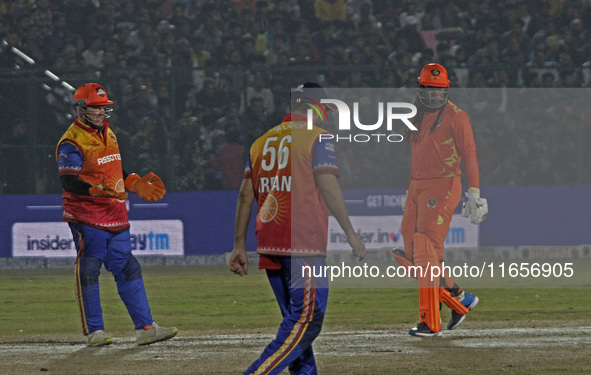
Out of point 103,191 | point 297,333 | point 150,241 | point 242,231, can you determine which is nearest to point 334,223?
point 150,241

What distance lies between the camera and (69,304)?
1311cm

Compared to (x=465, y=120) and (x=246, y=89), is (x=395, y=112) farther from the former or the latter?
(x=465, y=120)

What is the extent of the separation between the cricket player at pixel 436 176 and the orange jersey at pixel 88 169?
311 centimetres

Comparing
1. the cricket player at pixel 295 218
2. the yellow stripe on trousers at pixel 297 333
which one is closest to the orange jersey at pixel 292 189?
the cricket player at pixel 295 218

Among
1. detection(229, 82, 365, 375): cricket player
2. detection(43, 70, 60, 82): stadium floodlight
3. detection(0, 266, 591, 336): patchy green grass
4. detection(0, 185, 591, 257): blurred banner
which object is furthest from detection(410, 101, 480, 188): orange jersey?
detection(43, 70, 60, 82): stadium floodlight

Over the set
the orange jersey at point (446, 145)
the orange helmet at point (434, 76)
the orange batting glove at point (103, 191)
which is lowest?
the orange batting glove at point (103, 191)

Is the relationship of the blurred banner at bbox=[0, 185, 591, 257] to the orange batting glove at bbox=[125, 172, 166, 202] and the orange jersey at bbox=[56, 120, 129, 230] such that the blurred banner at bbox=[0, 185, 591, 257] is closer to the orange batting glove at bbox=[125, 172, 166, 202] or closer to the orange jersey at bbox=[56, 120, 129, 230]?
the orange batting glove at bbox=[125, 172, 166, 202]

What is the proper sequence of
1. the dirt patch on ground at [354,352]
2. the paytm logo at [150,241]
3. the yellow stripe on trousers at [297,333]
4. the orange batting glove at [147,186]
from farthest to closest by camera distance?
the paytm logo at [150,241], the orange batting glove at [147,186], the dirt patch on ground at [354,352], the yellow stripe on trousers at [297,333]

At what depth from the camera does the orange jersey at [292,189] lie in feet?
21.4

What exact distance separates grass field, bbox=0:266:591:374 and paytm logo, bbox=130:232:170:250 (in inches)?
31.3

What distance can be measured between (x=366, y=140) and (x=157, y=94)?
3937 millimetres

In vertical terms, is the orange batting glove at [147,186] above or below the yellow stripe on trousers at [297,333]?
above

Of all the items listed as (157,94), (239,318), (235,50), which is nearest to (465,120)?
(239,318)

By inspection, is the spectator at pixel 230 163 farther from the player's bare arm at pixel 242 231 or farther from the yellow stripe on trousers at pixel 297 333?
the yellow stripe on trousers at pixel 297 333
